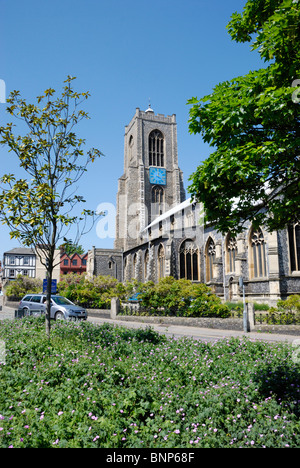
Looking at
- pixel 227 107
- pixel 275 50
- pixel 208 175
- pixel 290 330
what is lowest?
pixel 290 330

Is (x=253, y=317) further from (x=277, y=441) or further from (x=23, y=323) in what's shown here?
(x=277, y=441)

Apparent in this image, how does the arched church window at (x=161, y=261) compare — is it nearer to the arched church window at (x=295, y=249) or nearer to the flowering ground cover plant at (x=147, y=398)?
the arched church window at (x=295, y=249)

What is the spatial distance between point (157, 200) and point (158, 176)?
15.5ft

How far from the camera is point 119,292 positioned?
32094mm

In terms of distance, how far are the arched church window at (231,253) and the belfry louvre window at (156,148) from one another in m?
36.5

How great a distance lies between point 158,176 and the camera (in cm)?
6575

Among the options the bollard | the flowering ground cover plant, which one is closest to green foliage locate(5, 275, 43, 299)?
the bollard

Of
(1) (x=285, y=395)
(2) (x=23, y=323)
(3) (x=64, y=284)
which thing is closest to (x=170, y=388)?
(1) (x=285, y=395)

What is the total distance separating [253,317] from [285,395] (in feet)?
→ 40.8

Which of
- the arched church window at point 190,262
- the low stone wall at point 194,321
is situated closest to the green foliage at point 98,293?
the low stone wall at point 194,321

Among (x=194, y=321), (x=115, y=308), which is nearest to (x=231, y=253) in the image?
(x=115, y=308)

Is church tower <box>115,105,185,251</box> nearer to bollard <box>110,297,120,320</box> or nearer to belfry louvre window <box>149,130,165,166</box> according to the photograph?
belfry louvre window <box>149,130,165,166</box>

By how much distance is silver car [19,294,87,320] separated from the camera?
19.6 m

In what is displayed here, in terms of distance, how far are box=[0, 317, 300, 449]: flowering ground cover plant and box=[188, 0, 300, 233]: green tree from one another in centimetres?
292
